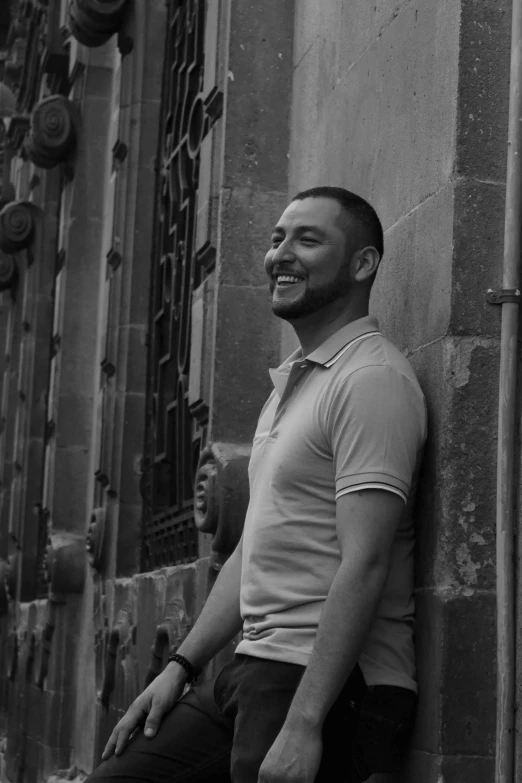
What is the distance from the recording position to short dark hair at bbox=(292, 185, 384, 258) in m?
3.80

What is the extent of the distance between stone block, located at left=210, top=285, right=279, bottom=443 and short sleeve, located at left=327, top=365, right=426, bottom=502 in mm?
2248

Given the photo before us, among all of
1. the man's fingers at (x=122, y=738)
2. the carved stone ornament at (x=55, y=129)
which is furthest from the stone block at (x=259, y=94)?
the carved stone ornament at (x=55, y=129)

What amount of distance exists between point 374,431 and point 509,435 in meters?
0.36

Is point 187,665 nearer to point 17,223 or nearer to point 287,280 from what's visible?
point 287,280

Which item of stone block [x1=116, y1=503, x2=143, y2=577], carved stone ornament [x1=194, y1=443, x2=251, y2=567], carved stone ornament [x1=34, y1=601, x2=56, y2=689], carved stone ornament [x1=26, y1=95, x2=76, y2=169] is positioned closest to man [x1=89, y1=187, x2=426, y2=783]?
carved stone ornament [x1=194, y1=443, x2=251, y2=567]

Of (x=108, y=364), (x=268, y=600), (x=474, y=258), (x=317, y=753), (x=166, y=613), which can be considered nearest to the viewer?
(x=317, y=753)

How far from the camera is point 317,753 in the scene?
3102 mm

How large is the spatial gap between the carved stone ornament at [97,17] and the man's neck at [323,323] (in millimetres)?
5487

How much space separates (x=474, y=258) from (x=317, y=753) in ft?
4.24

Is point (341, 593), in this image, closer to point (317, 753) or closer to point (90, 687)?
point (317, 753)

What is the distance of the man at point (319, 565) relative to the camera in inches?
127

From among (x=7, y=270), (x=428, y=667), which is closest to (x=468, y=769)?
(x=428, y=667)

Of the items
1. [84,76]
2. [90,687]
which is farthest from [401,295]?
[84,76]

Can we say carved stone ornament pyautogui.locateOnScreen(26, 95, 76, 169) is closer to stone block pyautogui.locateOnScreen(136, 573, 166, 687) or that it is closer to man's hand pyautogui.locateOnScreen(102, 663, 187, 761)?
stone block pyautogui.locateOnScreen(136, 573, 166, 687)
